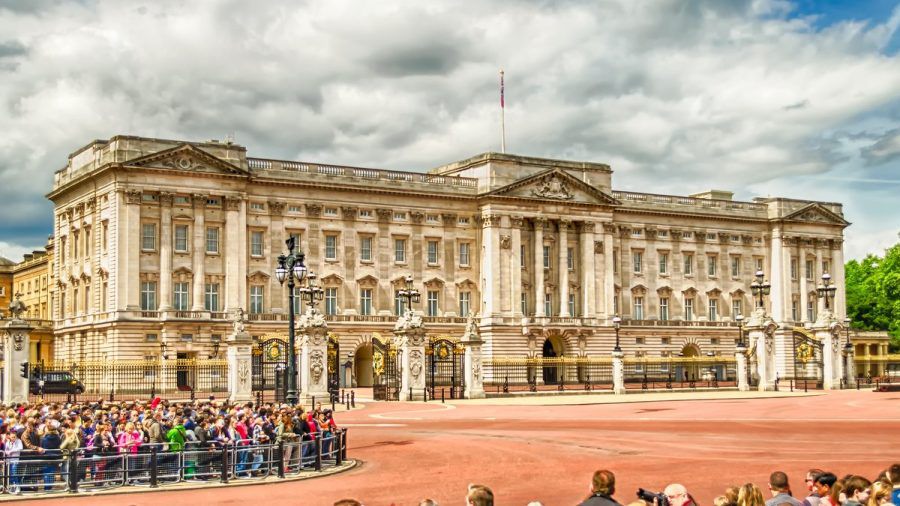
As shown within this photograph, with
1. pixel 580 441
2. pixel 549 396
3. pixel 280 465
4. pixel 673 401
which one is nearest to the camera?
pixel 280 465

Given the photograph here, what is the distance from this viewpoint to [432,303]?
87.2 meters

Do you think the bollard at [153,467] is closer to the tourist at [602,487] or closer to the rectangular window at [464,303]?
the tourist at [602,487]

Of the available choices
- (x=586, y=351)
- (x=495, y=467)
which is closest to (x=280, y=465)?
(x=495, y=467)

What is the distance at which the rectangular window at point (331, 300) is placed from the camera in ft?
271

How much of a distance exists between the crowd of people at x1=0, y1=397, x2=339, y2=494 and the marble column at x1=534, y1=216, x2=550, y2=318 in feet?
202

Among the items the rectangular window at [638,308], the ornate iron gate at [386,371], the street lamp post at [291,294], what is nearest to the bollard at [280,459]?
the street lamp post at [291,294]

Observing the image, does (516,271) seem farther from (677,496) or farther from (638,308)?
(677,496)

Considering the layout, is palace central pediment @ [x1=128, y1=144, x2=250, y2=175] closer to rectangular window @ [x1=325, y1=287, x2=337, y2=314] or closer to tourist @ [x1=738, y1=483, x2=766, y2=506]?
rectangular window @ [x1=325, y1=287, x2=337, y2=314]

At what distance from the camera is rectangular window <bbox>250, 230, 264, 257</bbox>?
80.5m

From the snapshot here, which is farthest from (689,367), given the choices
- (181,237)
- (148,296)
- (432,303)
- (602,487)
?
(602,487)

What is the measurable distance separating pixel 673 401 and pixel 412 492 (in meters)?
36.3

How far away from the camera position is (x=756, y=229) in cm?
10412

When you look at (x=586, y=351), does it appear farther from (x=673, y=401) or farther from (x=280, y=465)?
(x=280, y=465)

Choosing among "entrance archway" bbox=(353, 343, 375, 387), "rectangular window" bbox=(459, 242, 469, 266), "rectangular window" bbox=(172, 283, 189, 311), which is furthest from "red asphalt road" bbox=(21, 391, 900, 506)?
"rectangular window" bbox=(459, 242, 469, 266)
